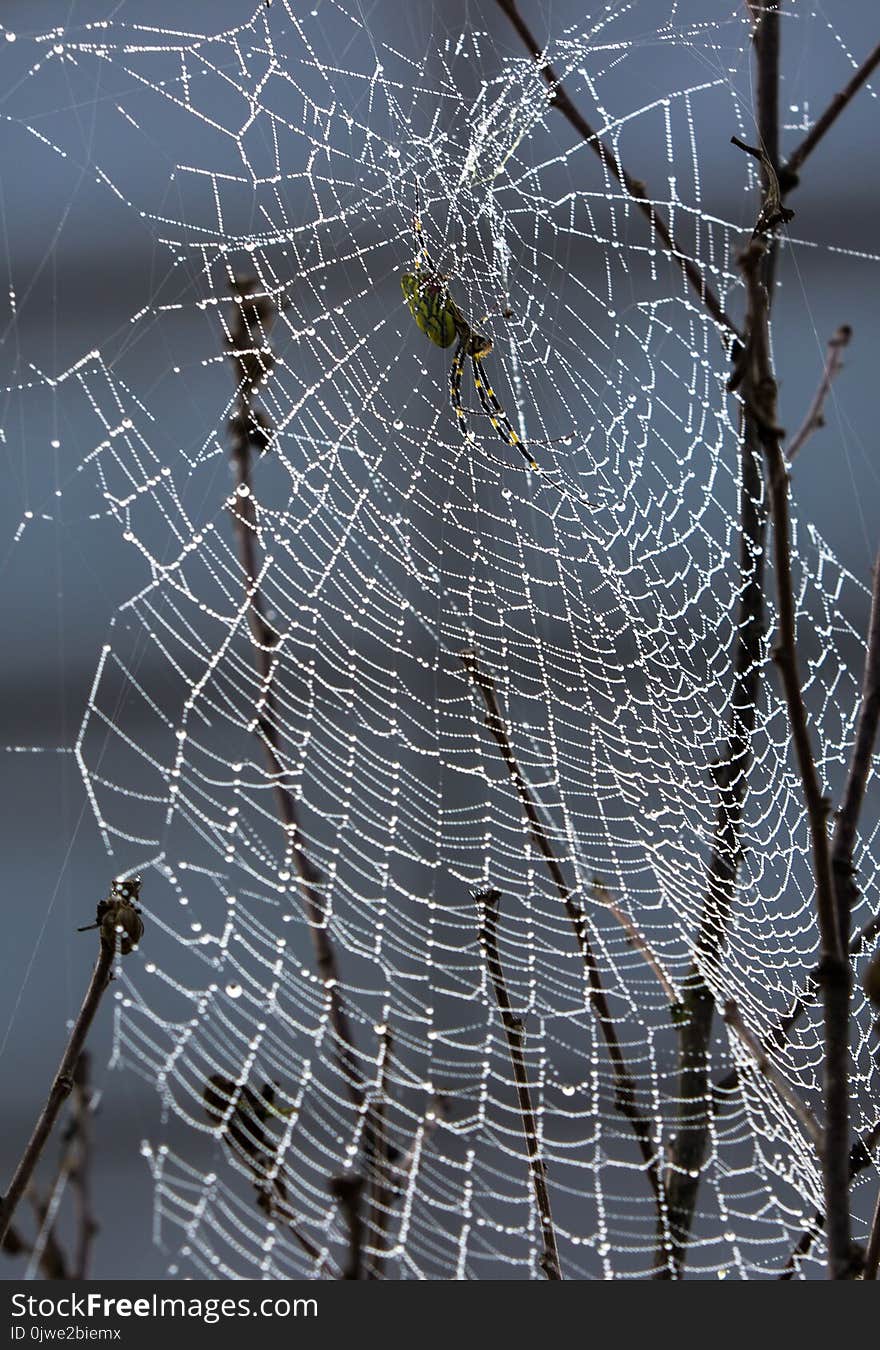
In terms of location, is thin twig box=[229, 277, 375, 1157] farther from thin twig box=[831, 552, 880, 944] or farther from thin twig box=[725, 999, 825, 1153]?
thin twig box=[831, 552, 880, 944]

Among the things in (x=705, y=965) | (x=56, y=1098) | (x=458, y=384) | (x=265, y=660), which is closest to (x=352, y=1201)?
(x=56, y=1098)

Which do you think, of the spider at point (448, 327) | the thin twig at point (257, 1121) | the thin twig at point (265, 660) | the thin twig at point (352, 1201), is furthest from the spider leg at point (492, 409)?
the thin twig at point (352, 1201)

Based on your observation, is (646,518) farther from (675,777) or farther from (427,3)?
(427,3)

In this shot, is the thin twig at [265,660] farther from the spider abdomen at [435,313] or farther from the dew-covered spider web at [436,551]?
the dew-covered spider web at [436,551]

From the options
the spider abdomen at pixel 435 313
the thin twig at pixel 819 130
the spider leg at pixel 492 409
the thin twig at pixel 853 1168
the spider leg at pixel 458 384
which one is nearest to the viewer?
the thin twig at pixel 853 1168

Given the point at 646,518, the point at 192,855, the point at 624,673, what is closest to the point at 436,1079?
the point at 192,855

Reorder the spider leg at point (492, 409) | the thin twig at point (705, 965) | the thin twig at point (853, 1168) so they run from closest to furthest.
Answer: the thin twig at point (853, 1168) → the thin twig at point (705, 965) → the spider leg at point (492, 409)

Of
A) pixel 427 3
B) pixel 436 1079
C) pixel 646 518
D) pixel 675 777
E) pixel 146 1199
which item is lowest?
pixel 146 1199

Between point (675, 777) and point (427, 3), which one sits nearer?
point (675, 777)
